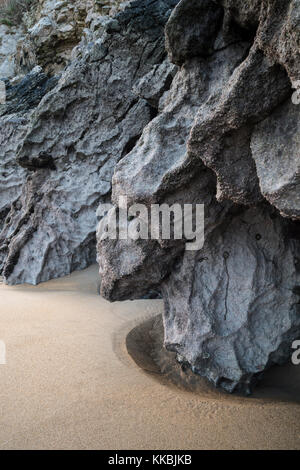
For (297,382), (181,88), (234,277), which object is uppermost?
(181,88)

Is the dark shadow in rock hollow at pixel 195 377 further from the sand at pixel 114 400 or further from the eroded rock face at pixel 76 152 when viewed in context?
the eroded rock face at pixel 76 152

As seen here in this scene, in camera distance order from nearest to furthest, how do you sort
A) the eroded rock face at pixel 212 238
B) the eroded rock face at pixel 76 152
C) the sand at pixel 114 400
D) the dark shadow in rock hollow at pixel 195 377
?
the sand at pixel 114 400 < the eroded rock face at pixel 212 238 < the dark shadow in rock hollow at pixel 195 377 < the eroded rock face at pixel 76 152

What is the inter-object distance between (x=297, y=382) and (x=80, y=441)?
5.42ft

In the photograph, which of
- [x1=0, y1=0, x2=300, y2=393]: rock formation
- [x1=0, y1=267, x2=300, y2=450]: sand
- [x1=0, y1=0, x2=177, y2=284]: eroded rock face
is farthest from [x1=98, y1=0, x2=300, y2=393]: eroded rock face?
[x1=0, y1=0, x2=177, y2=284]: eroded rock face

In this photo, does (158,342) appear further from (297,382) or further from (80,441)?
(80,441)

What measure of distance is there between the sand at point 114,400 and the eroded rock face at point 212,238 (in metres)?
0.30

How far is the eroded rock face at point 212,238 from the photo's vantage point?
2055 mm

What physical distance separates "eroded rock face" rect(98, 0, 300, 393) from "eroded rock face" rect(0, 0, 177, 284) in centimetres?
296

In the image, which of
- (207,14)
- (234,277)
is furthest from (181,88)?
(234,277)

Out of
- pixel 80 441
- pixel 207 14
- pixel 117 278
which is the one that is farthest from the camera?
pixel 117 278

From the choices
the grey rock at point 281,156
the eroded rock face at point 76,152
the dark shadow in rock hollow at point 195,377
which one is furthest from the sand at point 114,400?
the eroded rock face at point 76,152

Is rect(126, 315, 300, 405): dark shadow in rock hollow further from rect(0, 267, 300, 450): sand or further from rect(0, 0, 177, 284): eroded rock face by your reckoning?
rect(0, 0, 177, 284): eroded rock face

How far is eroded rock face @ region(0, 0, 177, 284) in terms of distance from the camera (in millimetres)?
5387

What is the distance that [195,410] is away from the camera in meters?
2.06
